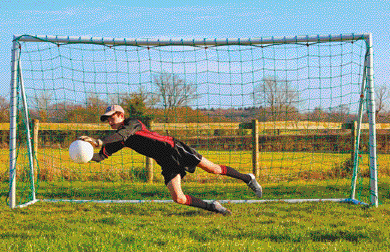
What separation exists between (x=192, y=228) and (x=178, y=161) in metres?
1.06

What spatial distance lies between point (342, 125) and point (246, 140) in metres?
3.19

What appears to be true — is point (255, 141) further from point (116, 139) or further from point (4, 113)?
point (4, 113)

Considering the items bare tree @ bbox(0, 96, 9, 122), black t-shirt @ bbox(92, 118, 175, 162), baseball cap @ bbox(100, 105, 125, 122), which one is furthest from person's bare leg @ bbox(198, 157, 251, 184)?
bare tree @ bbox(0, 96, 9, 122)

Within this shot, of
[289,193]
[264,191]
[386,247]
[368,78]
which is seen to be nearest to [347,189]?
[289,193]

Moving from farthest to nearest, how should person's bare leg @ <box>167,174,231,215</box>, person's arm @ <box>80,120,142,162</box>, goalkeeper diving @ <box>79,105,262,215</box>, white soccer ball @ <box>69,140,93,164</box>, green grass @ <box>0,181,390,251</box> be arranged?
person's bare leg @ <box>167,174,231,215</box>
goalkeeper diving @ <box>79,105,262,215</box>
person's arm @ <box>80,120,142,162</box>
white soccer ball @ <box>69,140,93,164</box>
green grass @ <box>0,181,390,251</box>

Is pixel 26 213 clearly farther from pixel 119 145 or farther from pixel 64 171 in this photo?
pixel 64 171

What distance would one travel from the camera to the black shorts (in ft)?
17.2

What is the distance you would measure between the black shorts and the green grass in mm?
743

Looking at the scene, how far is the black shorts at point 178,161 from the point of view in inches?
207

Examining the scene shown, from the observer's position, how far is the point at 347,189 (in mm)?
8664

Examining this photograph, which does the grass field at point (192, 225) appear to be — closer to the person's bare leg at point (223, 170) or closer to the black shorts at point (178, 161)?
the person's bare leg at point (223, 170)

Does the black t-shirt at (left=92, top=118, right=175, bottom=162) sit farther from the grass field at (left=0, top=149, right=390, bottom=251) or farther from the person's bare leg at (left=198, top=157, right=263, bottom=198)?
the grass field at (left=0, top=149, right=390, bottom=251)

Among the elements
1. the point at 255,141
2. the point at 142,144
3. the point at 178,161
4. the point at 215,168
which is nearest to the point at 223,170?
the point at 215,168

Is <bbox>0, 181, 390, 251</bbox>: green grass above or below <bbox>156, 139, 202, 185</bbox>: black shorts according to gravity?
below
